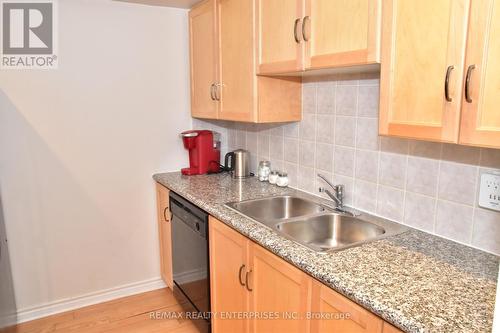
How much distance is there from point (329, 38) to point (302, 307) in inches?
40.8

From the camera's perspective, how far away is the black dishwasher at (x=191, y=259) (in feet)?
6.79

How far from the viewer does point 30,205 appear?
2422mm

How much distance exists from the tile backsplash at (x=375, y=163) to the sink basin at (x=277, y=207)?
130mm

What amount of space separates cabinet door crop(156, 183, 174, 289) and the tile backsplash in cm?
79

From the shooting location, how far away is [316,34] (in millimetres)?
1574

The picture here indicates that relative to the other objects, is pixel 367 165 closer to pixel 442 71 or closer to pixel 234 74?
pixel 442 71

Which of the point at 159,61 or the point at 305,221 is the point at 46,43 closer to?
the point at 159,61

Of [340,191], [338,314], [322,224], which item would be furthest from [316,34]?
[338,314]

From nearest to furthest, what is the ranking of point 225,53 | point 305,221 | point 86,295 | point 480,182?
point 480,182 → point 305,221 → point 225,53 → point 86,295

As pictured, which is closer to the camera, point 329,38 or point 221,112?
point 329,38

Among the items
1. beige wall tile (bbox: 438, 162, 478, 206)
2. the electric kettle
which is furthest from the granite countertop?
the electric kettle

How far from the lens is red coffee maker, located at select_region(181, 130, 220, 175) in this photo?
2.69 metres

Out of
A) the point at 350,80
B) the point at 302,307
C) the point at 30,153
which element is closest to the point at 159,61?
the point at 30,153

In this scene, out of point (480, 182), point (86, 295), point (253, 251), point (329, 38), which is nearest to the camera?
point (480, 182)
